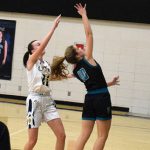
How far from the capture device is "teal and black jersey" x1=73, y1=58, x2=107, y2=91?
5895mm

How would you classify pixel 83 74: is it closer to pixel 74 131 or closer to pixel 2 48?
pixel 74 131

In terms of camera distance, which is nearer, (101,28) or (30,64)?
(30,64)

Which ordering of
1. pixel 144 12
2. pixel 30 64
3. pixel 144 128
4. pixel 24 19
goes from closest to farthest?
pixel 30 64, pixel 144 128, pixel 144 12, pixel 24 19

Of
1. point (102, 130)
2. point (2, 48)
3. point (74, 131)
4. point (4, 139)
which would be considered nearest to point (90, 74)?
point (102, 130)

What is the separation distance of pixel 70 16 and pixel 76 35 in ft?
2.31

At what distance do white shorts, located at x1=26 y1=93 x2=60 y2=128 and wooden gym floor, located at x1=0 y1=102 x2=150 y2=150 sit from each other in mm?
1527

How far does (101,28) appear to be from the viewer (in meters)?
15.3

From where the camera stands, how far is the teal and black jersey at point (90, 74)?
19.3ft

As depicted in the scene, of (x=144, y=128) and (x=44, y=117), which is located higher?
(x=44, y=117)

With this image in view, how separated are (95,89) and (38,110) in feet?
2.76

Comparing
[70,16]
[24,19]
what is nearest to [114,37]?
[70,16]

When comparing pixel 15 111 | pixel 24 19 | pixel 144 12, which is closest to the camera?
pixel 15 111

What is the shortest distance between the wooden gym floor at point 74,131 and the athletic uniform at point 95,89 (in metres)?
2.08

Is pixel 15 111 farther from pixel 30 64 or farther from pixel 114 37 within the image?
pixel 30 64
